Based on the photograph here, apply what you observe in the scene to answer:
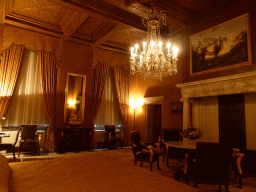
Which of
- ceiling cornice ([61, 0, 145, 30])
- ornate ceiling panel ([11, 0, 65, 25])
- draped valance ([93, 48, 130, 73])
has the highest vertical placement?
ornate ceiling panel ([11, 0, 65, 25])

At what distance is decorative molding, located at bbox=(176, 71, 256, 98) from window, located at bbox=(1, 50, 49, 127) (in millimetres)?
5253

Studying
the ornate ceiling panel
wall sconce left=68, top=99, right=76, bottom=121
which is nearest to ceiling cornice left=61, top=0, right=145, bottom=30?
the ornate ceiling panel

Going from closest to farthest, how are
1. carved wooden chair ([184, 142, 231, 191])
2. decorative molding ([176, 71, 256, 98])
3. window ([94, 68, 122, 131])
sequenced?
1. carved wooden chair ([184, 142, 231, 191])
2. decorative molding ([176, 71, 256, 98])
3. window ([94, 68, 122, 131])

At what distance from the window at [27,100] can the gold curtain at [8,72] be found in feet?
0.74

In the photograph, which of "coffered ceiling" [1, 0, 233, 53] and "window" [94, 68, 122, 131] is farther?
"window" [94, 68, 122, 131]

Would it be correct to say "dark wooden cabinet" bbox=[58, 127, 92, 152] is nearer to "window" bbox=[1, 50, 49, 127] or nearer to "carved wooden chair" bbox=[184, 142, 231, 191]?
"window" bbox=[1, 50, 49, 127]

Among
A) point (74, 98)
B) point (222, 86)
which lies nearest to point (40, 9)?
point (74, 98)

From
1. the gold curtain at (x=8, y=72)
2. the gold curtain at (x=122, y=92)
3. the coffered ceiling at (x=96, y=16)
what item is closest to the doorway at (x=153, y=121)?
the gold curtain at (x=122, y=92)

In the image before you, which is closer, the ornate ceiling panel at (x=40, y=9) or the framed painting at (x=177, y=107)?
the ornate ceiling panel at (x=40, y=9)

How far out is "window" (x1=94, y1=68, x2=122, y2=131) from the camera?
8.07 meters

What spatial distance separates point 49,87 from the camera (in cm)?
670

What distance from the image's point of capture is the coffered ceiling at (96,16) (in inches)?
201

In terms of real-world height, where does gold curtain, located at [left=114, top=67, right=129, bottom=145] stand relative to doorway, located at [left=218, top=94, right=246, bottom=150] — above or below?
above

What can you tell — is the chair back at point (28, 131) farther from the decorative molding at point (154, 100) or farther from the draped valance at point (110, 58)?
the decorative molding at point (154, 100)
